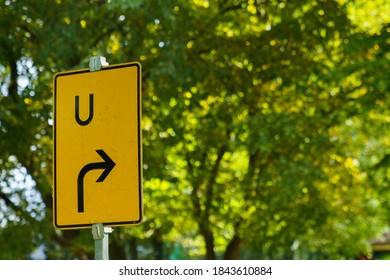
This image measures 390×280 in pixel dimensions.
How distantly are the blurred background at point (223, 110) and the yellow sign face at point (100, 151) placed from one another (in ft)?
27.0

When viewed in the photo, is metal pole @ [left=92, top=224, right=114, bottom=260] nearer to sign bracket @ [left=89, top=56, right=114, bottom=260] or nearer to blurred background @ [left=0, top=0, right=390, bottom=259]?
sign bracket @ [left=89, top=56, right=114, bottom=260]

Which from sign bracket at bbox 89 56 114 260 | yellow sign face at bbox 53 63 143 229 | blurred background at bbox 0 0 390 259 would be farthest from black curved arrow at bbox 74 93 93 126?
blurred background at bbox 0 0 390 259

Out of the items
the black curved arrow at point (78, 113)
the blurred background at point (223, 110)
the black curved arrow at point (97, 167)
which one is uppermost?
the blurred background at point (223, 110)

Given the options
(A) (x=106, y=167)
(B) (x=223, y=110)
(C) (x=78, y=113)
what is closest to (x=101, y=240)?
(A) (x=106, y=167)

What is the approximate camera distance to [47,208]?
55.2 feet

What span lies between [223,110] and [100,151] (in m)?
13.3

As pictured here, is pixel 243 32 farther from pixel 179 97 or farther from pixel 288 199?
pixel 288 199

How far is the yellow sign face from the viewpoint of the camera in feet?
13.6

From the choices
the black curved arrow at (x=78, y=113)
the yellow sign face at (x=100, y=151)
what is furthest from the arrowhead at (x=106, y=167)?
the black curved arrow at (x=78, y=113)

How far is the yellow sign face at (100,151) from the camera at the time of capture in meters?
4.14

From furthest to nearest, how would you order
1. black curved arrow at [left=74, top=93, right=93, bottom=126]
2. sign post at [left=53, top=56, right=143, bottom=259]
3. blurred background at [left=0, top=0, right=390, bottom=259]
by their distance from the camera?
blurred background at [left=0, top=0, right=390, bottom=259] → black curved arrow at [left=74, top=93, right=93, bottom=126] → sign post at [left=53, top=56, right=143, bottom=259]

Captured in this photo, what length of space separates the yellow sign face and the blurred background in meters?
8.22

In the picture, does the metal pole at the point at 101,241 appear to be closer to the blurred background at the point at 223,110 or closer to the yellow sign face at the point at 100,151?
the yellow sign face at the point at 100,151
